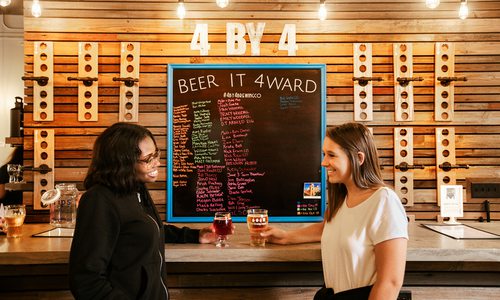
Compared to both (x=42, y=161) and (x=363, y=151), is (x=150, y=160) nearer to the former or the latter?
(x=363, y=151)

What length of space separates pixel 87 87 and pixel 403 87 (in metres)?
2.80

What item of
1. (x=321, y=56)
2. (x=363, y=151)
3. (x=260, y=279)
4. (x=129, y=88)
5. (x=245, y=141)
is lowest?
(x=260, y=279)

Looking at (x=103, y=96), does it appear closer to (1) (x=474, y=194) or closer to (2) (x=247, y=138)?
(2) (x=247, y=138)

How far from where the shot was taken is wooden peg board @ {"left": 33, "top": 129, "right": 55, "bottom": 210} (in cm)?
396

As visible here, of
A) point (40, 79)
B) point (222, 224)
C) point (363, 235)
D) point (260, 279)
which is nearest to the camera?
point (363, 235)

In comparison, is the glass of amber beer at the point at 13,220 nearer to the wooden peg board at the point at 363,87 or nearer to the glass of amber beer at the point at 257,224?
the glass of amber beer at the point at 257,224

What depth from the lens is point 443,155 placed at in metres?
4.11

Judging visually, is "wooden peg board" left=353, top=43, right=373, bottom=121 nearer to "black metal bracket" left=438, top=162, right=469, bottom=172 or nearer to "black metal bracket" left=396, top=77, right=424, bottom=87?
"black metal bracket" left=396, top=77, right=424, bottom=87

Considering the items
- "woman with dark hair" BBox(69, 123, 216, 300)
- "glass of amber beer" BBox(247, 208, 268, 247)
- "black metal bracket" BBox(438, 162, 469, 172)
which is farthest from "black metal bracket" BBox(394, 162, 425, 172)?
A: "woman with dark hair" BBox(69, 123, 216, 300)

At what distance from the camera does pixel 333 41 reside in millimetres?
4121

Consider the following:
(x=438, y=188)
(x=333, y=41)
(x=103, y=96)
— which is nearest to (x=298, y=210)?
(x=438, y=188)

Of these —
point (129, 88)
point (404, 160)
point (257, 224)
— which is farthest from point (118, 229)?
point (404, 160)

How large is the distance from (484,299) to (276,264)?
1416mm

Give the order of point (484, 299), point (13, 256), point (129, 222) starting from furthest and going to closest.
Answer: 1. point (484, 299)
2. point (13, 256)
3. point (129, 222)
